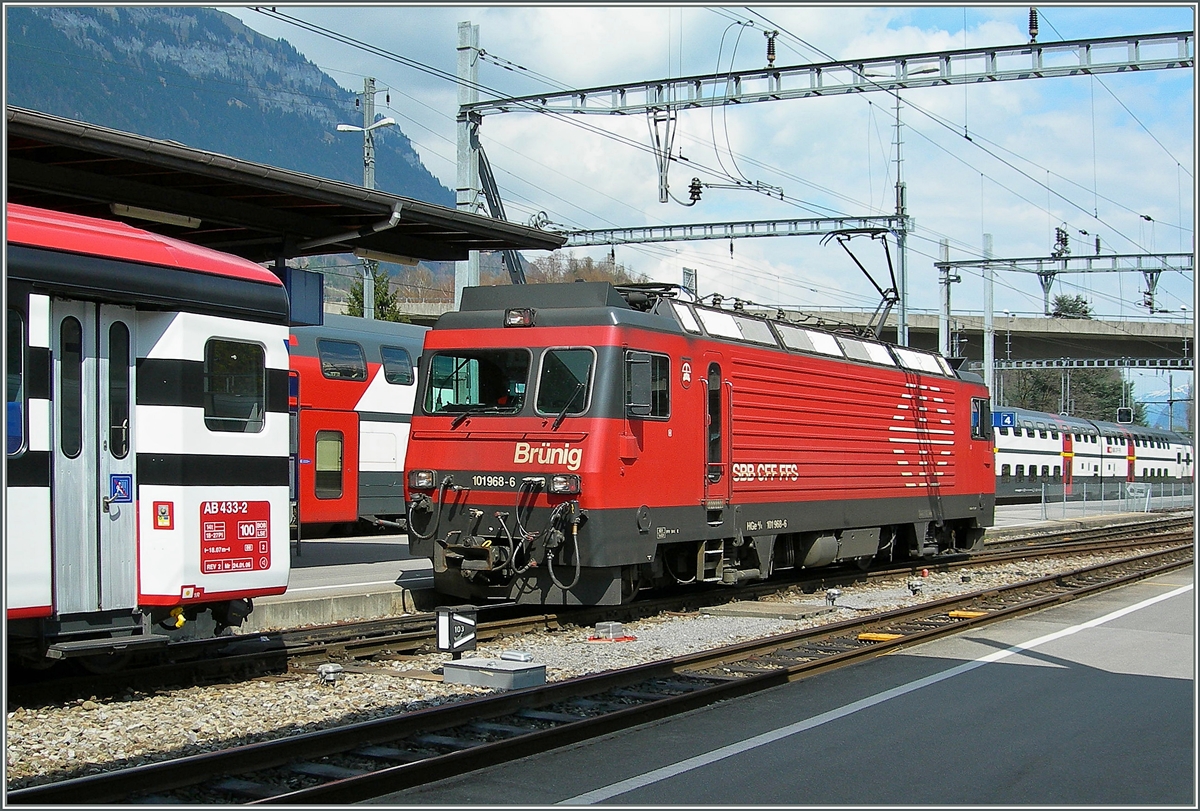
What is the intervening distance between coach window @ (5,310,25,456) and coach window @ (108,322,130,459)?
0.71m

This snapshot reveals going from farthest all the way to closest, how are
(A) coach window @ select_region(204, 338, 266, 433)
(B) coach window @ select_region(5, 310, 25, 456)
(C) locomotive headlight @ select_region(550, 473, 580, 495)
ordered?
(C) locomotive headlight @ select_region(550, 473, 580, 495) → (A) coach window @ select_region(204, 338, 266, 433) → (B) coach window @ select_region(5, 310, 25, 456)

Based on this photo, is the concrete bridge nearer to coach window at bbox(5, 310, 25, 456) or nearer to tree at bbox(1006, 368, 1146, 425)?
tree at bbox(1006, 368, 1146, 425)

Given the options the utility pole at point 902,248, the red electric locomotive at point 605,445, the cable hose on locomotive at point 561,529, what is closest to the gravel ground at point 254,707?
the cable hose on locomotive at point 561,529

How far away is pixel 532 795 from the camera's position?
641 cm

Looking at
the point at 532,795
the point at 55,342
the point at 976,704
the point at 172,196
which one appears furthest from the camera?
the point at 172,196

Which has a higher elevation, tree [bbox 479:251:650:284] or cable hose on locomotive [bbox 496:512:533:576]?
tree [bbox 479:251:650:284]

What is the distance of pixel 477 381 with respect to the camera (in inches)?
512

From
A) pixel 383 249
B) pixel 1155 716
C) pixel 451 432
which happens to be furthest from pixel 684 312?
pixel 1155 716

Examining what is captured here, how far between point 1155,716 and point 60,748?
7428 millimetres

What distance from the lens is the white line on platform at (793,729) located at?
647 cm

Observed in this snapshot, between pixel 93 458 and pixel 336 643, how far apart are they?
3.31 m

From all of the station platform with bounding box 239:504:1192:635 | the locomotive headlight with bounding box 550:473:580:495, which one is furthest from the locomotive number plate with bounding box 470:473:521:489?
the station platform with bounding box 239:504:1192:635

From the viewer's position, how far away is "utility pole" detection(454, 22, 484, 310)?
18.8 m

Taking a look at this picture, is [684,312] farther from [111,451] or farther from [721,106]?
[721,106]
